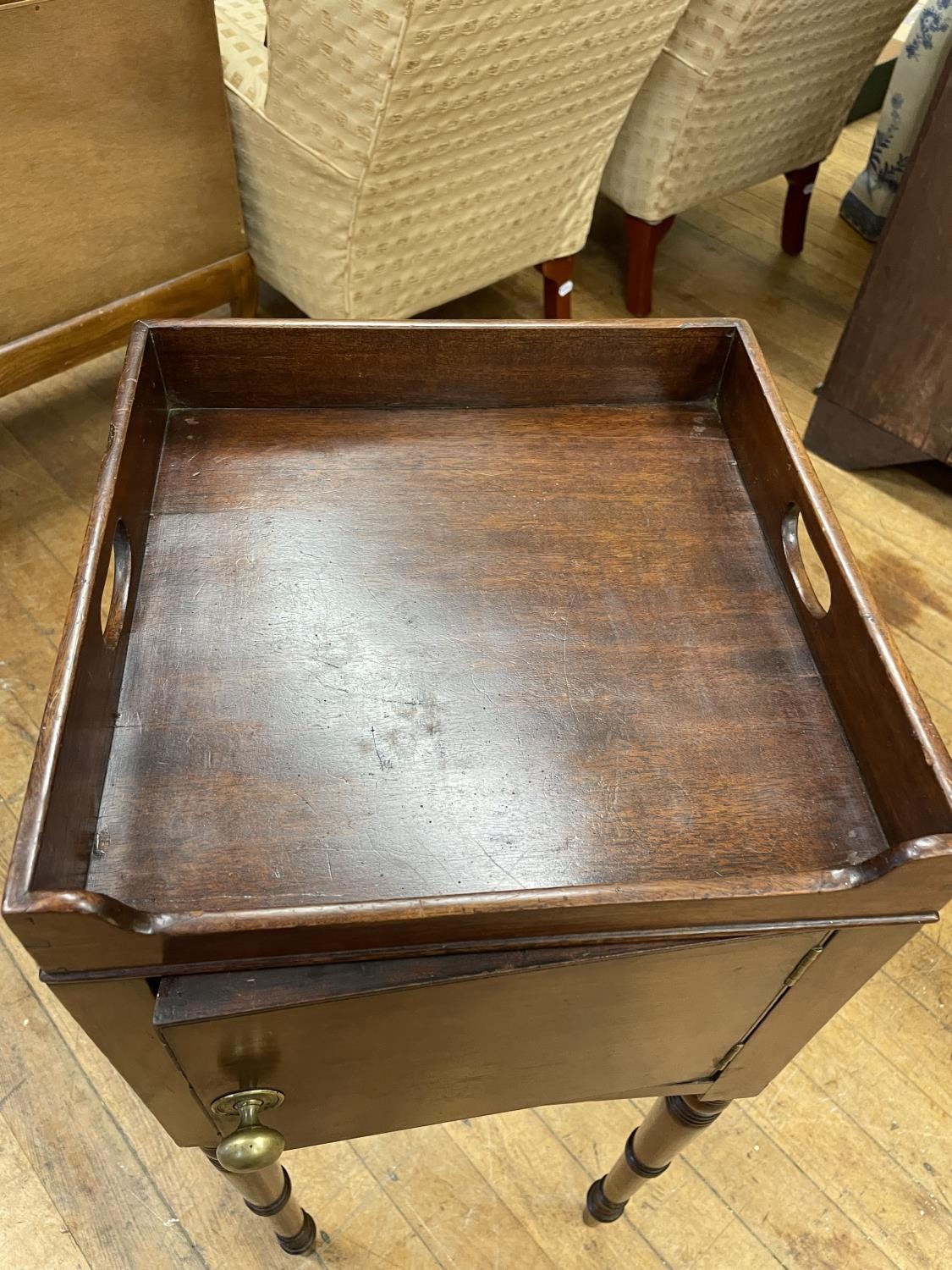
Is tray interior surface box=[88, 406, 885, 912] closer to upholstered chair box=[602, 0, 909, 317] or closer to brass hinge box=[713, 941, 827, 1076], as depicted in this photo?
brass hinge box=[713, 941, 827, 1076]

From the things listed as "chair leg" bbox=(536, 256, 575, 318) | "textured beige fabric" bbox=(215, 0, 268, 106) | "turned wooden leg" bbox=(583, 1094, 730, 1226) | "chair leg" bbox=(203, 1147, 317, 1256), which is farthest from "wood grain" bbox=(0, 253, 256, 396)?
"turned wooden leg" bbox=(583, 1094, 730, 1226)

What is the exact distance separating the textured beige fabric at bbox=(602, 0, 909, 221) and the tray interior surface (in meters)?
1.07

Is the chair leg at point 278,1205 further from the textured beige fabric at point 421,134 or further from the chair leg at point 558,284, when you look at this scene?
the chair leg at point 558,284

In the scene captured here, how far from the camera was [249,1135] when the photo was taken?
0.59 meters

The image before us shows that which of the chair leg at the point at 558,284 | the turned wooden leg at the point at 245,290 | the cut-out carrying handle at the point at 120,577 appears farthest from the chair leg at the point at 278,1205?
the chair leg at the point at 558,284

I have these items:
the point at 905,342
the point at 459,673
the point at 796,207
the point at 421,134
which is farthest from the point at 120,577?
the point at 796,207

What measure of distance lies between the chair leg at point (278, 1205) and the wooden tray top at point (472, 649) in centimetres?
28

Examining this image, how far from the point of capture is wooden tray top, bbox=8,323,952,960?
0.60 m

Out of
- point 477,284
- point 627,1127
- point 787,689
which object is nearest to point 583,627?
point 787,689

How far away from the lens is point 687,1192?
1049mm

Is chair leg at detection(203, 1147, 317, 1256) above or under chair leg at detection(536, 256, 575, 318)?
under

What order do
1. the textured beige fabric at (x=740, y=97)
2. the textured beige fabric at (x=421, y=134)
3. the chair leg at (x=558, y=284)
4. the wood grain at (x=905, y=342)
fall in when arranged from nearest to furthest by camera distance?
1. the textured beige fabric at (x=421, y=134)
2. the wood grain at (x=905, y=342)
3. the textured beige fabric at (x=740, y=97)
4. the chair leg at (x=558, y=284)

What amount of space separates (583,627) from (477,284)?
117 centimetres

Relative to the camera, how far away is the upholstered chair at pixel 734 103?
1657 mm
